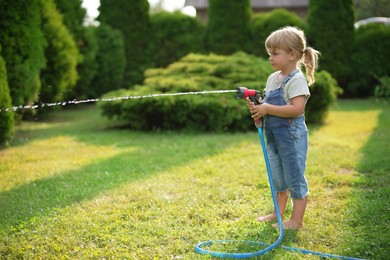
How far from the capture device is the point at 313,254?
2.83 meters

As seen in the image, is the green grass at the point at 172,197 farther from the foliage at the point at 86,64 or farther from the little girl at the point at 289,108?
the foliage at the point at 86,64

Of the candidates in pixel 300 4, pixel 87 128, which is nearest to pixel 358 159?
pixel 87 128

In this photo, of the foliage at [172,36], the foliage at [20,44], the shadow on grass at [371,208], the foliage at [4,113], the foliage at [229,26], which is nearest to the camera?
the shadow on grass at [371,208]

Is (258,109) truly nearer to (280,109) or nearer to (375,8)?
(280,109)

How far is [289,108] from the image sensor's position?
124 inches

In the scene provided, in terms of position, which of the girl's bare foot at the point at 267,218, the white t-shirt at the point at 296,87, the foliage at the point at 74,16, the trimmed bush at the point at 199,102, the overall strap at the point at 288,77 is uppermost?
the foliage at the point at 74,16

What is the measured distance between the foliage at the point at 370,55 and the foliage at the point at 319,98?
515 centimetres

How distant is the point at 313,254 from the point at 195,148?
368 cm

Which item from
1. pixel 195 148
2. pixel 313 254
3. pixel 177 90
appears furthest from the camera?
pixel 177 90

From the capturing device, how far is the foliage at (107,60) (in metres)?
13.0

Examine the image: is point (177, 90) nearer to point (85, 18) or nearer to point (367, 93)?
point (85, 18)

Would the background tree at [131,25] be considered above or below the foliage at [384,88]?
above

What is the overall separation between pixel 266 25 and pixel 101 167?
9.75 metres

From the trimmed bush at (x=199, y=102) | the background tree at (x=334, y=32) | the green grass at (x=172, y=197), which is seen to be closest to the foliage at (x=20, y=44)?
the green grass at (x=172, y=197)
